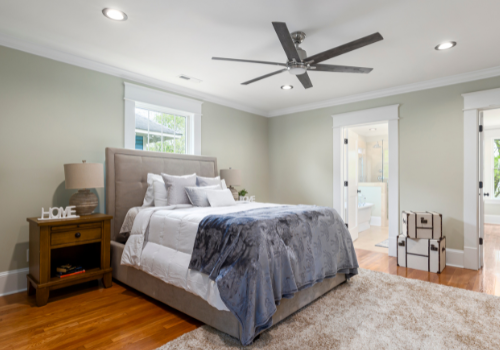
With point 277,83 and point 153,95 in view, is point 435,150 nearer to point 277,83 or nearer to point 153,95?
point 277,83

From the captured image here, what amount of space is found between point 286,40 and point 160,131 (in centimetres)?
260

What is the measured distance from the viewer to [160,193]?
338 centimetres

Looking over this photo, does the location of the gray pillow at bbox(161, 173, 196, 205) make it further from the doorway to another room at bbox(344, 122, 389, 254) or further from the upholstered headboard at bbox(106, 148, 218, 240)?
the doorway to another room at bbox(344, 122, 389, 254)

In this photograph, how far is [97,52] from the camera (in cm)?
310

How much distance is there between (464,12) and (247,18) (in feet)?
5.74

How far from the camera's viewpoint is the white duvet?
212 centimetres

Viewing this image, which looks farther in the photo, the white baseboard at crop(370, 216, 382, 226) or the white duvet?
the white baseboard at crop(370, 216, 382, 226)

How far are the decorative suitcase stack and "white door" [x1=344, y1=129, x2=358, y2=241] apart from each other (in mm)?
1300

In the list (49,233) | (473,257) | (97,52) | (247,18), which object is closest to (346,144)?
(473,257)

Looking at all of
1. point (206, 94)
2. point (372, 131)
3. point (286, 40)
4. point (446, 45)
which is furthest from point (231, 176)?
point (372, 131)

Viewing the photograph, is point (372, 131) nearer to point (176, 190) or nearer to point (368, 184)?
point (368, 184)

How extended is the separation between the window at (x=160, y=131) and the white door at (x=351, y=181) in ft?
9.04

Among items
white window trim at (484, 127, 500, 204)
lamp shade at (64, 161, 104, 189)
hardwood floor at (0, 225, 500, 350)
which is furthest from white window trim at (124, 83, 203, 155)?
white window trim at (484, 127, 500, 204)

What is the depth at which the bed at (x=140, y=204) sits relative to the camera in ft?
7.03
